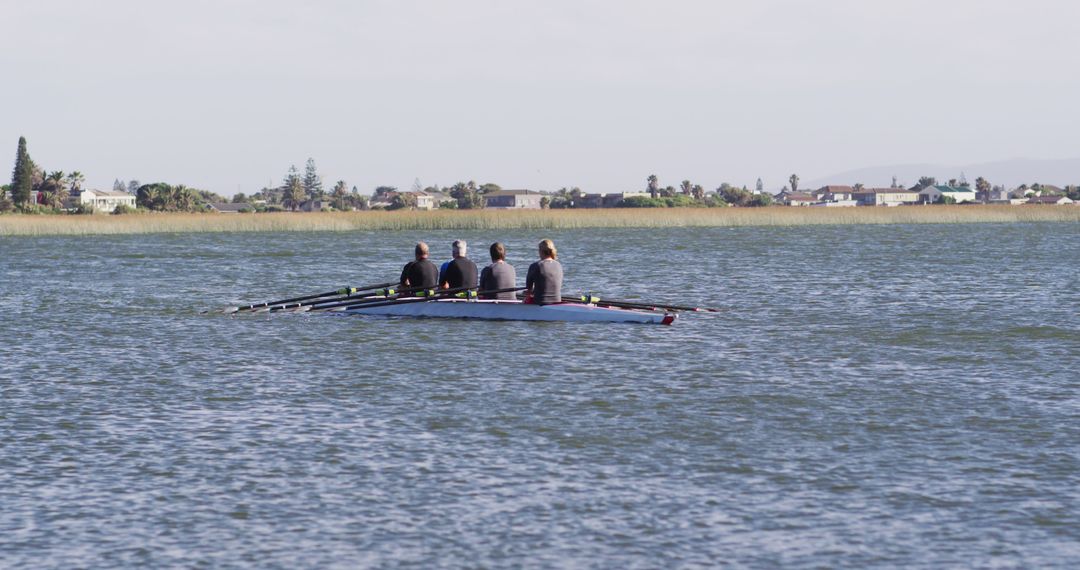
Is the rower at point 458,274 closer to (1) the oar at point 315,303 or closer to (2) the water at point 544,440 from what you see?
(2) the water at point 544,440

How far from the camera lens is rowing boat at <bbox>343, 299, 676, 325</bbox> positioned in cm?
2505

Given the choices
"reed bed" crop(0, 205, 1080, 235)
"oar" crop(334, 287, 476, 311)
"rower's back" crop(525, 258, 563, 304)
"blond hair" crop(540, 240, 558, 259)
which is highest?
"blond hair" crop(540, 240, 558, 259)

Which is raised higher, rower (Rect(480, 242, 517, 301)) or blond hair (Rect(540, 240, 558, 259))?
blond hair (Rect(540, 240, 558, 259))

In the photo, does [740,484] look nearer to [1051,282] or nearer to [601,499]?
[601,499]

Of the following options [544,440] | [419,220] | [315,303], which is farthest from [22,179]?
[544,440]

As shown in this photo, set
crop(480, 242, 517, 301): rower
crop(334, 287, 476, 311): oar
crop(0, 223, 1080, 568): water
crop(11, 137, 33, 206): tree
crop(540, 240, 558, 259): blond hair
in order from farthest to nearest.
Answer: crop(11, 137, 33, 206): tree, crop(334, 287, 476, 311): oar, crop(480, 242, 517, 301): rower, crop(540, 240, 558, 259): blond hair, crop(0, 223, 1080, 568): water

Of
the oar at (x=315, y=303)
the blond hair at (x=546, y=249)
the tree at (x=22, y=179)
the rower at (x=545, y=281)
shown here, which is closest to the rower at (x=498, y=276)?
the rower at (x=545, y=281)

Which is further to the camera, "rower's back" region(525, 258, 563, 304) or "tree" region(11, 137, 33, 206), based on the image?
"tree" region(11, 137, 33, 206)

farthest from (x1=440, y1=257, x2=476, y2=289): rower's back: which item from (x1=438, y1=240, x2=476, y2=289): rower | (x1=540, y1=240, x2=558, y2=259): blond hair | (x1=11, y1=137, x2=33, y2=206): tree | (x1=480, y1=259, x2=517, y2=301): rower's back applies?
(x1=11, y1=137, x2=33, y2=206): tree

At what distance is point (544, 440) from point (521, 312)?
11860mm

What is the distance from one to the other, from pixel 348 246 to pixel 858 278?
35055 millimetres

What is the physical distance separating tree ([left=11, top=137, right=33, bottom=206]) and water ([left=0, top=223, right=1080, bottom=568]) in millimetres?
Answer: 140410

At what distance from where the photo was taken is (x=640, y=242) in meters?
73.6

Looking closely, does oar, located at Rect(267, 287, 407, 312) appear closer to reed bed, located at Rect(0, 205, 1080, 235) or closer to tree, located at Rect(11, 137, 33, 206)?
reed bed, located at Rect(0, 205, 1080, 235)
